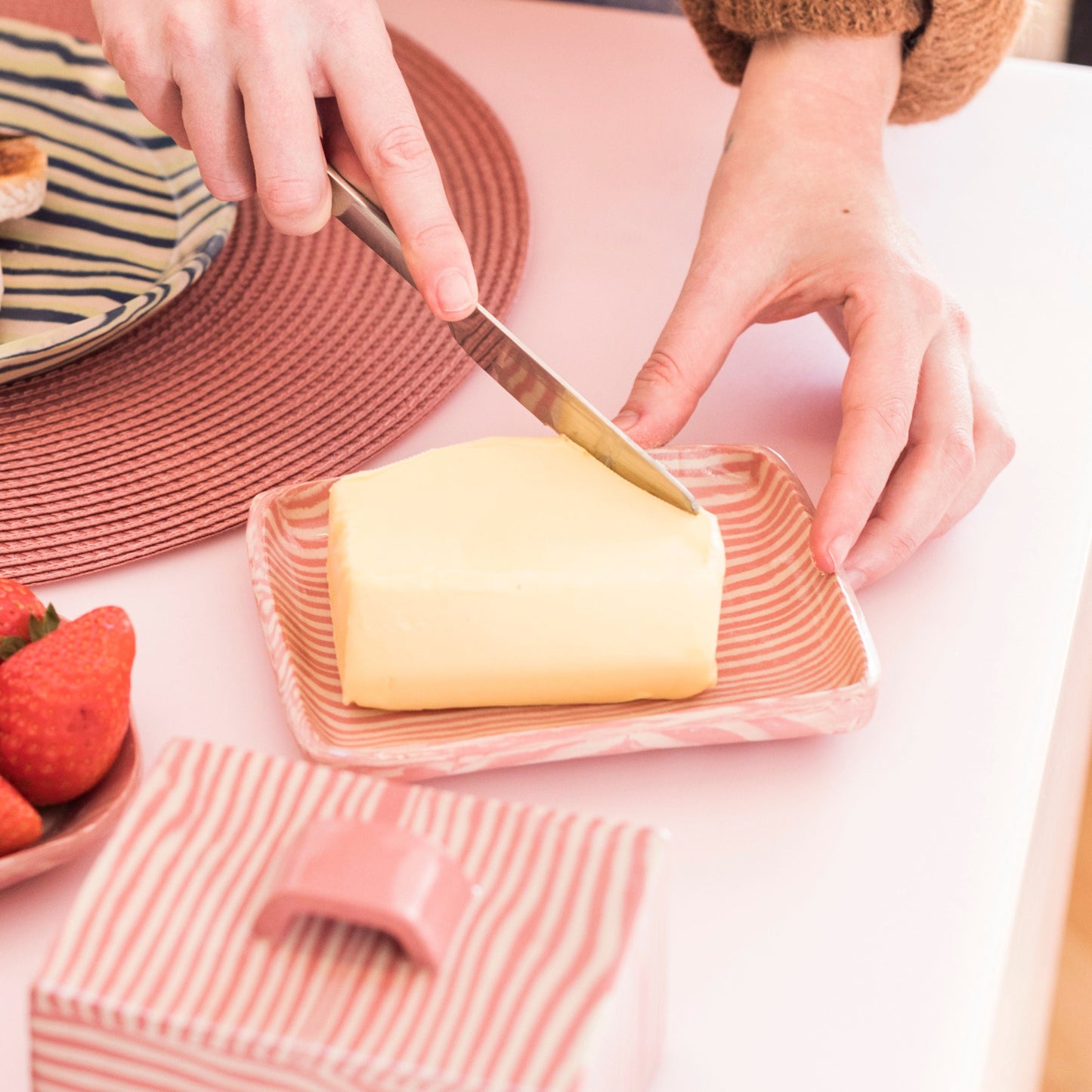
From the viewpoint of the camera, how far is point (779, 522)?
32.5 inches

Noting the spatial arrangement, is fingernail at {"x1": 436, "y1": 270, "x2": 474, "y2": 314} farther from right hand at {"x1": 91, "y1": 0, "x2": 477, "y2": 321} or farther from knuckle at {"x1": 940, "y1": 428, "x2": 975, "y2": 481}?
knuckle at {"x1": 940, "y1": 428, "x2": 975, "y2": 481}

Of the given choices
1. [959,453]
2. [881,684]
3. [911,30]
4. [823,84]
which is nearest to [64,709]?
[881,684]

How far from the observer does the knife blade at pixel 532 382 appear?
2.48 ft

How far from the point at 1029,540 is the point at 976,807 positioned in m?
0.25

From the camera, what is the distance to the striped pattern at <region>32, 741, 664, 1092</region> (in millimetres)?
397

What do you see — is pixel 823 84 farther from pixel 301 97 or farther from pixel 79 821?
pixel 79 821

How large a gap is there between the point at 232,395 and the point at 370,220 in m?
0.20

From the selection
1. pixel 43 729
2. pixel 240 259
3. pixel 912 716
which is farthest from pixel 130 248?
pixel 912 716

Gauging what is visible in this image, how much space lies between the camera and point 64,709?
58 centimetres

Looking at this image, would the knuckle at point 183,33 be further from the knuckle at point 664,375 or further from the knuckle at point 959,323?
the knuckle at point 959,323

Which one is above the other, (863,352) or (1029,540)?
(863,352)

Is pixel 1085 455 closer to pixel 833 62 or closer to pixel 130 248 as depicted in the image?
pixel 833 62

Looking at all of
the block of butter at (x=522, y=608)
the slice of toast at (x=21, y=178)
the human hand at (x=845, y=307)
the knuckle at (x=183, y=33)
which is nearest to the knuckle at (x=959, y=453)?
the human hand at (x=845, y=307)

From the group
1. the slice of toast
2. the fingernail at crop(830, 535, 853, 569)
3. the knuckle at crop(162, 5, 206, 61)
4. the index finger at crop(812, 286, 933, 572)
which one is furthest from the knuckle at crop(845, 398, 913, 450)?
the slice of toast
